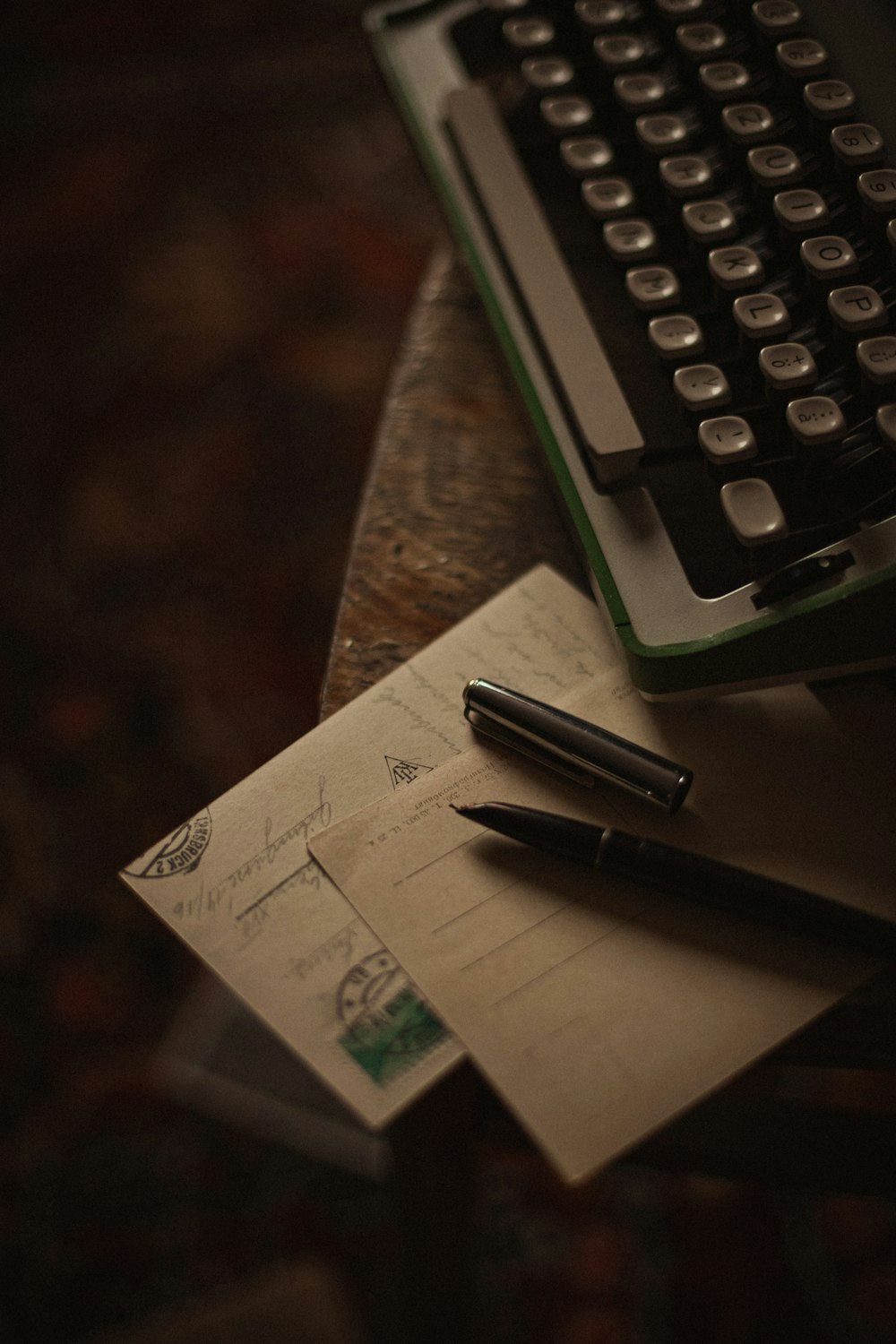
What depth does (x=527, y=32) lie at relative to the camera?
68 centimetres

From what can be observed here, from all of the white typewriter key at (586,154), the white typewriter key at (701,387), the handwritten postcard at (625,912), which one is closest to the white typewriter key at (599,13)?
the white typewriter key at (586,154)

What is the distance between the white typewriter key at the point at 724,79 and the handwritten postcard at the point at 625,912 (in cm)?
36

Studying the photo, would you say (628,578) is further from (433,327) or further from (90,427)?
(90,427)

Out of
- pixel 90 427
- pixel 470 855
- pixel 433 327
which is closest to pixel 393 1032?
pixel 470 855

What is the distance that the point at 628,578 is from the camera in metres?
0.52

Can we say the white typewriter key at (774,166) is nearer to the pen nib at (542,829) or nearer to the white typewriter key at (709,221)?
the white typewriter key at (709,221)

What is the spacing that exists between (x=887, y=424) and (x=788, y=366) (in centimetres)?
7

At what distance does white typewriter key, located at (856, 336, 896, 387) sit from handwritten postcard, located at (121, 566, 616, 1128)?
0.19 m

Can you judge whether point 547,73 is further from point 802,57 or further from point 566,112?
point 802,57

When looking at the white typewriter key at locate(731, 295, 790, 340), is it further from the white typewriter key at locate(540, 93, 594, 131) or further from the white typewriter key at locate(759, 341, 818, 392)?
the white typewriter key at locate(540, 93, 594, 131)

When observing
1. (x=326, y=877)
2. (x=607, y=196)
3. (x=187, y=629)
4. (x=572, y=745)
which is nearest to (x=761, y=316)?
(x=607, y=196)

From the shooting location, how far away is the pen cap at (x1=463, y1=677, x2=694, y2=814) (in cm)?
49

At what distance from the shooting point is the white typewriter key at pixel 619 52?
65 centimetres

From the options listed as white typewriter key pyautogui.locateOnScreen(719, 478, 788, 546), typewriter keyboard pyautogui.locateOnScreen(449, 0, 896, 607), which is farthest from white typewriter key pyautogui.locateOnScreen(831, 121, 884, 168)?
white typewriter key pyautogui.locateOnScreen(719, 478, 788, 546)
